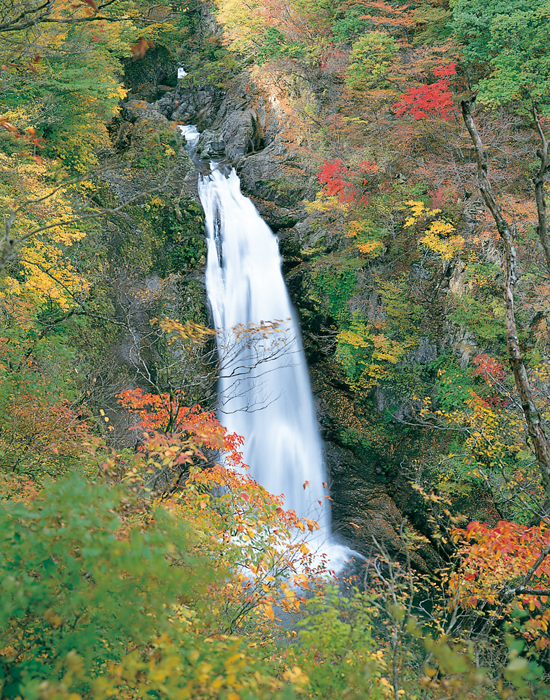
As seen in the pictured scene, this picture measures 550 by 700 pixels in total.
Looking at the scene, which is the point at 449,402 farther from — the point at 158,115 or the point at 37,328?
the point at 158,115

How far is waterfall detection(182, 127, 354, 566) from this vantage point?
1276 cm

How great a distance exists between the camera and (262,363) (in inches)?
Answer: 560

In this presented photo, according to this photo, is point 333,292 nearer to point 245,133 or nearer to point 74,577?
point 245,133

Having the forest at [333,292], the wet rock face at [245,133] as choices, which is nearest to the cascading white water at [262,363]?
the forest at [333,292]

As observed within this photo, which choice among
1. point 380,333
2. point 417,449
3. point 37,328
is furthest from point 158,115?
point 417,449

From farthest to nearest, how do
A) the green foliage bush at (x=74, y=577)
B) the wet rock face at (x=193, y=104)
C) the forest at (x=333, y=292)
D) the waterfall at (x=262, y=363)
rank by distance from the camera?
the wet rock face at (x=193, y=104)
the waterfall at (x=262, y=363)
the forest at (x=333, y=292)
the green foliage bush at (x=74, y=577)

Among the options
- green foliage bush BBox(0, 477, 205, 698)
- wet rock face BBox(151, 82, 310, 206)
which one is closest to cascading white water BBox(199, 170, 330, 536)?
wet rock face BBox(151, 82, 310, 206)

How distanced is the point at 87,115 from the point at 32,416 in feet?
33.1

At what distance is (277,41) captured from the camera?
1600 cm

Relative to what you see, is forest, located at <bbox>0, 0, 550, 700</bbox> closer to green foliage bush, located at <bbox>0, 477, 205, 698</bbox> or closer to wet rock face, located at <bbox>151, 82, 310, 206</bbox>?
wet rock face, located at <bbox>151, 82, 310, 206</bbox>

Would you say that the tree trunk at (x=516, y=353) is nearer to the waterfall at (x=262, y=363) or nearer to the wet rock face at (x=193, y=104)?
the waterfall at (x=262, y=363)

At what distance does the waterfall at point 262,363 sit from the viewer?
12.8 metres

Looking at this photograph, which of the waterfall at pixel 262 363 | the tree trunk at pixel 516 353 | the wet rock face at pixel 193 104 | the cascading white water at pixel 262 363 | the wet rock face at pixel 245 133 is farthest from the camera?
the wet rock face at pixel 193 104

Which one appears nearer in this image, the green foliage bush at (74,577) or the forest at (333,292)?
the green foliage bush at (74,577)
